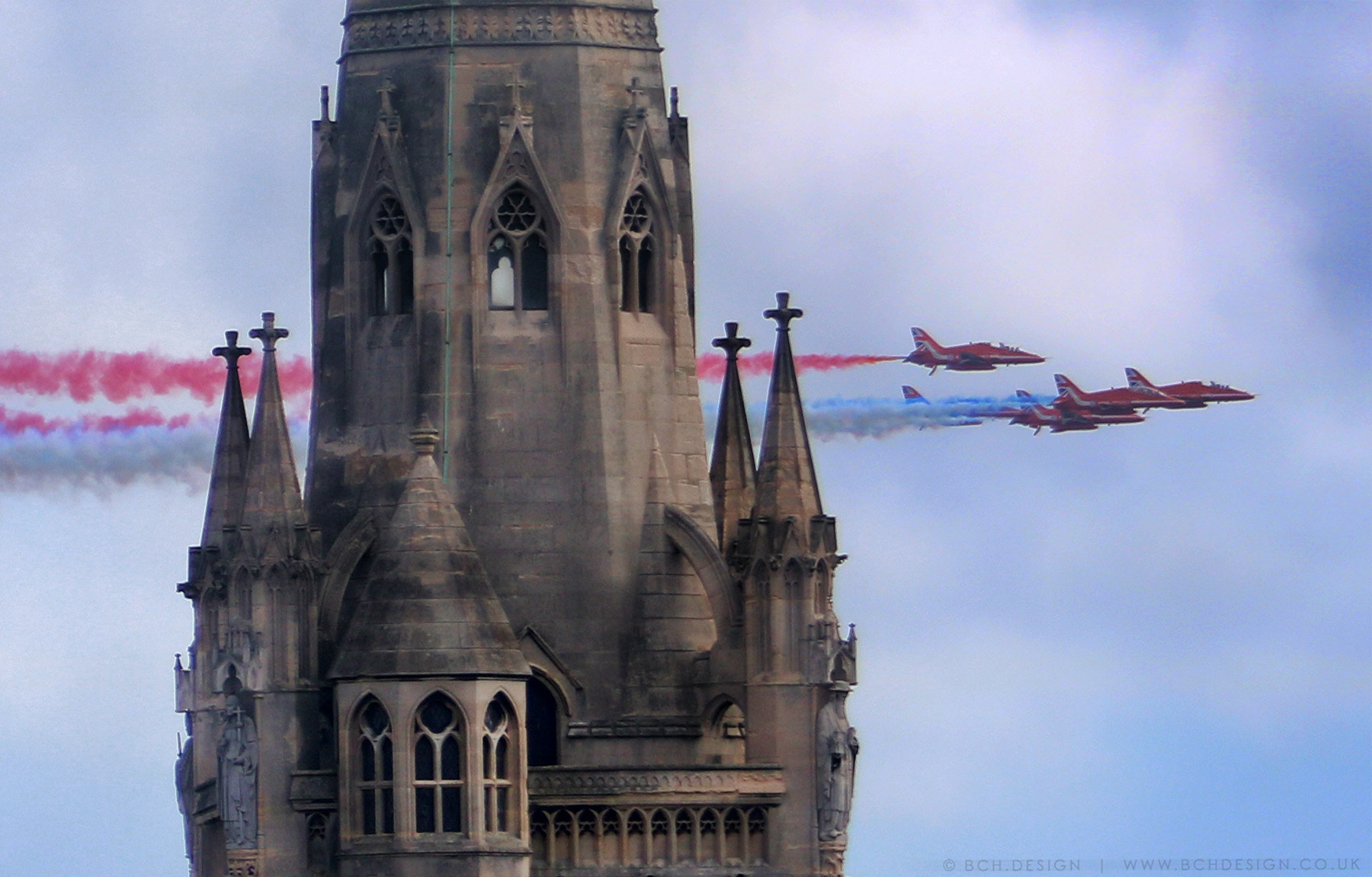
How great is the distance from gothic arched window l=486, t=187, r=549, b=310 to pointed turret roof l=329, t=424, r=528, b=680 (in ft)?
21.5

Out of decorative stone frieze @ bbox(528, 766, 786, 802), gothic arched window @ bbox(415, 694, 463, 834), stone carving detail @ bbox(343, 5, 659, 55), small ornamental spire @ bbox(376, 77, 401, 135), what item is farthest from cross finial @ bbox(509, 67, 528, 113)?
decorative stone frieze @ bbox(528, 766, 786, 802)

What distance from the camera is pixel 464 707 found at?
415 feet

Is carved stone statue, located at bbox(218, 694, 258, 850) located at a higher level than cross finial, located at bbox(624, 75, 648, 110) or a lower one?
lower

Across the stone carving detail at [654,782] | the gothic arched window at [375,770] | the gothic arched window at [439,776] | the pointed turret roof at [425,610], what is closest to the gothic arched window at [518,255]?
the pointed turret roof at [425,610]

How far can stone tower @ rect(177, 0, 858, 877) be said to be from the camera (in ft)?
417

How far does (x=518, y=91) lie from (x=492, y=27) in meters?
1.68

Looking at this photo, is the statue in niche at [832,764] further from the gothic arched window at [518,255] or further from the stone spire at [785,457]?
the gothic arched window at [518,255]

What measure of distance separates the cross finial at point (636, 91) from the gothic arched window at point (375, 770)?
1611 centimetres

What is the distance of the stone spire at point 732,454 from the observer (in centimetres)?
13462

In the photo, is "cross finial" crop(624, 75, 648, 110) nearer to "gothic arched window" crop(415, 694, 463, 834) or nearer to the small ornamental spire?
the small ornamental spire

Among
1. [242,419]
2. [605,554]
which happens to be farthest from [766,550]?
[242,419]

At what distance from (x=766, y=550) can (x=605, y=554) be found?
3.86m

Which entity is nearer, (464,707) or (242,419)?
(464,707)

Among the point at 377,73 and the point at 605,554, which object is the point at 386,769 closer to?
the point at 605,554
